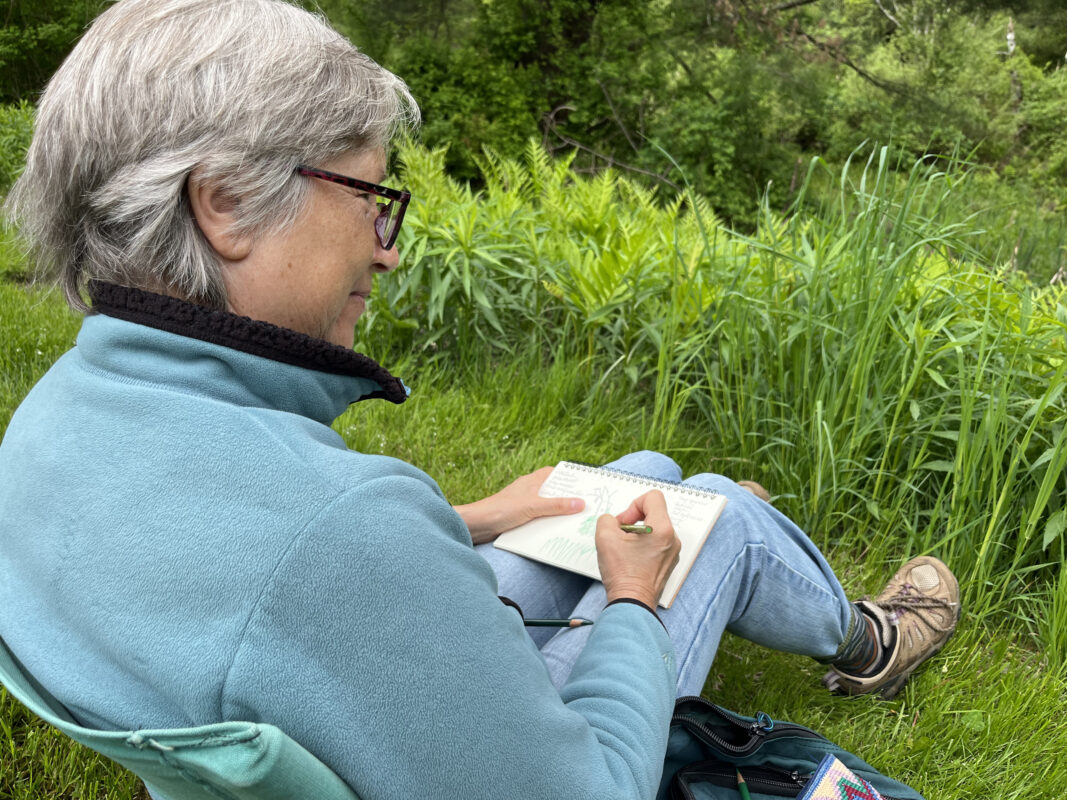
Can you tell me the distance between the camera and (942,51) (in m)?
10.8

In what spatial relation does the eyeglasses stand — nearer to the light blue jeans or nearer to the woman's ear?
the woman's ear

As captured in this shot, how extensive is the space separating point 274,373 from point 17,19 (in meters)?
11.9

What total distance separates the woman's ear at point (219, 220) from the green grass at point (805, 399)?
1.06 metres

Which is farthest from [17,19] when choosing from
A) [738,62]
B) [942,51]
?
[942,51]

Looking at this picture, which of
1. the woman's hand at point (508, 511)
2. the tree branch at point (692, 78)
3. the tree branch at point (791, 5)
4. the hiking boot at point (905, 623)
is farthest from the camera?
the tree branch at point (791, 5)

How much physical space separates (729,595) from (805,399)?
141cm

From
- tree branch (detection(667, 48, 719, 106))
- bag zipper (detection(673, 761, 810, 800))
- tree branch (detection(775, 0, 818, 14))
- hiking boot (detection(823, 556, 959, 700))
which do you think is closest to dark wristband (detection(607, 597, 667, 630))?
bag zipper (detection(673, 761, 810, 800))

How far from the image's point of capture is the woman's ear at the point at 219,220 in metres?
1.18

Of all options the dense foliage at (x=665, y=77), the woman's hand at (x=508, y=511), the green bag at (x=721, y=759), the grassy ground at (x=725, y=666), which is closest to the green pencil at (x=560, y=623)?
the green bag at (x=721, y=759)

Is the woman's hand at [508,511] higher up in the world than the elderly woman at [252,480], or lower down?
lower down

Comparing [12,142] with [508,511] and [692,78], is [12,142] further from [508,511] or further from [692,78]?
[508,511]

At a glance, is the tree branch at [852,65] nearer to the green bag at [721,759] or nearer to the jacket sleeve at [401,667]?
the green bag at [721,759]

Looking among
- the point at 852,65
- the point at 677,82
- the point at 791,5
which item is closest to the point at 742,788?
the point at 677,82

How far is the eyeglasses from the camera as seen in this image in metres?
1.26
